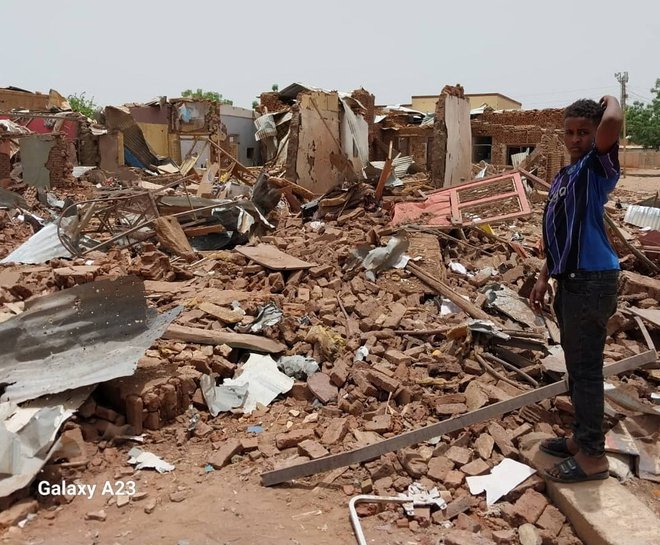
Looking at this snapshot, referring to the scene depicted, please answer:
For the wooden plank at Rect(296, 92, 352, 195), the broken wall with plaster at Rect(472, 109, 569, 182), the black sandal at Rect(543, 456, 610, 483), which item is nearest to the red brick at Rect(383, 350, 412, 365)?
the black sandal at Rect(543, 456, 610, 483)

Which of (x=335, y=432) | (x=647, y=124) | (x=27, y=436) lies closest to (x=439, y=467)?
(x=335, y=432)

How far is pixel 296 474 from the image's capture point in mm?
2920

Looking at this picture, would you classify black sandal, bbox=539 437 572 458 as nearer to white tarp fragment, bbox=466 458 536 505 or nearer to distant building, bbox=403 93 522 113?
white tarp fragment, bbox=466 458 536 505

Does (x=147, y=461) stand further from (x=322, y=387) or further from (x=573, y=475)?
(x=573, y=475)

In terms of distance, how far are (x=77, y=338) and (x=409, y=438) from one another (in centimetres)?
229

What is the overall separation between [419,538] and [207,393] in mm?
1763

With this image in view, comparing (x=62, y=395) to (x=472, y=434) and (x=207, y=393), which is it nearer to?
(x=207, y=393)

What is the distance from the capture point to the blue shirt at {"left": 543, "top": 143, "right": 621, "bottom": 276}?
8.16 feet

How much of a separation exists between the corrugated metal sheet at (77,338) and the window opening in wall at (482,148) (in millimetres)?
20096

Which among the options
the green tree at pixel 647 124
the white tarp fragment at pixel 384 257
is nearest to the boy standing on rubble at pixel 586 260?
the white tarp fragment at pixel 384 257

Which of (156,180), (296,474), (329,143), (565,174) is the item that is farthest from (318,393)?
(156,180)

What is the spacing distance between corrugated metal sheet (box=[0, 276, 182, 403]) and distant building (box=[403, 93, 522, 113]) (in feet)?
105

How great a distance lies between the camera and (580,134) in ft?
8.42

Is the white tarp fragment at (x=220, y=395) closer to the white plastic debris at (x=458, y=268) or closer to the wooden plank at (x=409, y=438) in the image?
the wooden plank at (x=409, y=438)
